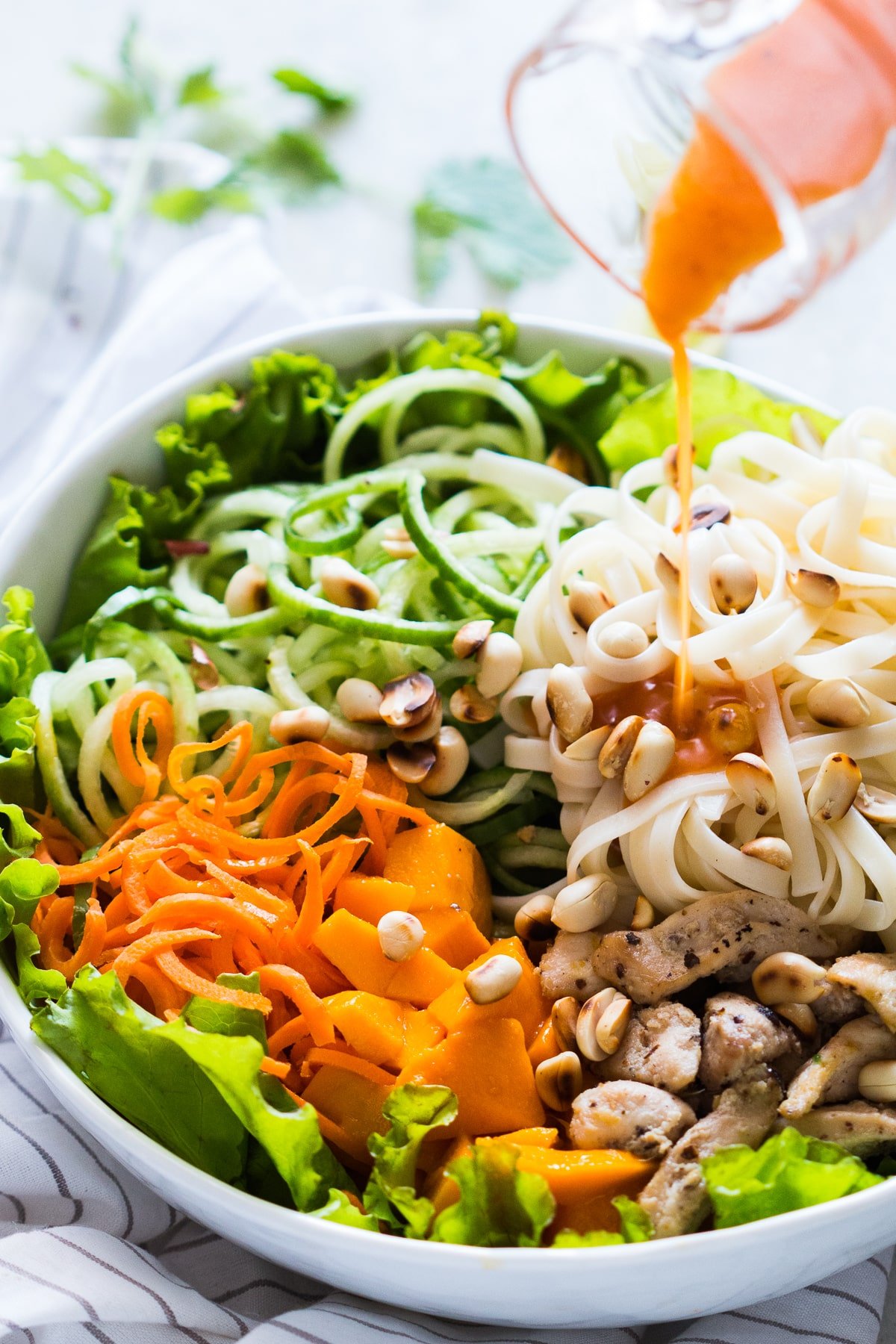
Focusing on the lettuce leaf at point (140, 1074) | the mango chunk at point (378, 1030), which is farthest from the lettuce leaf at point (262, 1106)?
the mango chunk at point (378, 1030)

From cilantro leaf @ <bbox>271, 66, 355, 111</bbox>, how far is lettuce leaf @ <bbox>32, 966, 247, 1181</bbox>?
3.61 metres

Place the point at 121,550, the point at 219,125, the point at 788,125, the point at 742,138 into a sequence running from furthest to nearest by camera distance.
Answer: the point at 219,125, the point at 121,550, the point at 788,125, the point at 742,138

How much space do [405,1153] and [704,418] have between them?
1.88 m

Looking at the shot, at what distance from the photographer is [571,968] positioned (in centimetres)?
246

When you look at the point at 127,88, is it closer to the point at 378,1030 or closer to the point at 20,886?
the point at 20,886

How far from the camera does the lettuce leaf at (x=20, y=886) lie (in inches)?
94.7

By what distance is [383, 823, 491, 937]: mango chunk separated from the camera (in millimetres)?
2535

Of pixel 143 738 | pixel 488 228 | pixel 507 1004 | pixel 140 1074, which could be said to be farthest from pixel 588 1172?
pixel 488 228

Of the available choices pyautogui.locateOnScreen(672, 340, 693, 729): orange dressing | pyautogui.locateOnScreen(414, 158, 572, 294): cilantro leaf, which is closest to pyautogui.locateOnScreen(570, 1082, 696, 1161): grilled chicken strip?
pyautogui.locateOnScreen(672, 340, 693, 729): orange dressing

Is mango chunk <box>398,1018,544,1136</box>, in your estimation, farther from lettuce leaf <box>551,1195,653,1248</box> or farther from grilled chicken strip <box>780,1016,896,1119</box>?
grilled chicken strip <box>780,1016,896,1119</box>

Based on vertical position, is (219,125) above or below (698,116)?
below

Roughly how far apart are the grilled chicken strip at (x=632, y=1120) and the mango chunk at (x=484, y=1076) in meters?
0.12

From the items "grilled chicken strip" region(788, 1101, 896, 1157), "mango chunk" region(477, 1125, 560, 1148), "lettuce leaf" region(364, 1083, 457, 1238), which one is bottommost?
"grilled chicken strip" region(788, 1101, 896, 1157)

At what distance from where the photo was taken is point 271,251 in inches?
173
